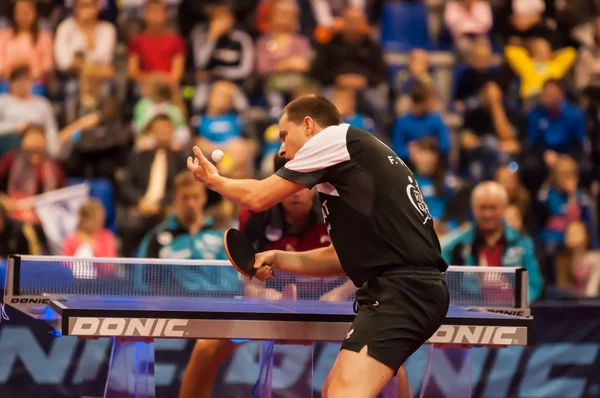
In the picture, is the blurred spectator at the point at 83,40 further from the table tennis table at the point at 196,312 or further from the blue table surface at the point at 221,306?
the blue table surface at the point at 221,306

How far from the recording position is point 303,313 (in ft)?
16.4

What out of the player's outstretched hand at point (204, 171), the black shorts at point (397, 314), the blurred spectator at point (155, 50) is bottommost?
the black shorts at point (397, 314)

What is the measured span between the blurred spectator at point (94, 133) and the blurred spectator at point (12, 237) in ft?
5.98

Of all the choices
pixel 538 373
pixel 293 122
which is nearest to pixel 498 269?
pixel 293 122

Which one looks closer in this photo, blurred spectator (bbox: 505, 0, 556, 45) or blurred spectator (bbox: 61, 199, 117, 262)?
blurred spectator (bbox: 61, 199, 117, 262)

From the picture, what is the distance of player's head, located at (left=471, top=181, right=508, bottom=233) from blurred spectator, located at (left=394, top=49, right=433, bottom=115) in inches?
173

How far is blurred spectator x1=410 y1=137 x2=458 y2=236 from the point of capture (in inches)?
425

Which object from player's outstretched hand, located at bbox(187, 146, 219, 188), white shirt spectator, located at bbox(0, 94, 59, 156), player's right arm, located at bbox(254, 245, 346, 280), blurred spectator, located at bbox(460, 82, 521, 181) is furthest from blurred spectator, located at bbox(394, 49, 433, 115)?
player's outstretched hand, located at bbox(187, 146, 219, 188)

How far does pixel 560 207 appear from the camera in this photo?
11578 mm

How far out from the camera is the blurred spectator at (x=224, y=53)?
12633mm

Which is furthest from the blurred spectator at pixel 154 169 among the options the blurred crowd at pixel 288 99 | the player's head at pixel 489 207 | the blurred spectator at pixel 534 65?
the blurred spectator at pixel 534 65

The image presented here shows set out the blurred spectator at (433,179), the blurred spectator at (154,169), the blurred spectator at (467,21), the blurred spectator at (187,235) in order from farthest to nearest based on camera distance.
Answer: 1. the blurred spectator at (467,21)
2. the blurred spectator at (433,179)
3. the blurred spectator at (154,169)
4. the blurred spectator at (187,235)

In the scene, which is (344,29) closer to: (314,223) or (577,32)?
(577,32)

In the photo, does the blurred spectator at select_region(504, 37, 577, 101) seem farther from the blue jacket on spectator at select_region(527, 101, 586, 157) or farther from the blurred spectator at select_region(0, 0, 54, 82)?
the blurred spectator at select_region(0, 0, 54, 82)
